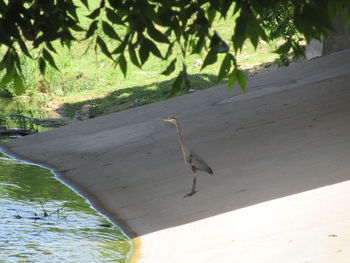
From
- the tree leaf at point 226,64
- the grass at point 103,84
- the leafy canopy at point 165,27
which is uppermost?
the leafy canopy at point 165,27

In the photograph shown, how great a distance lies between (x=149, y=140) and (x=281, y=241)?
7.20 metres

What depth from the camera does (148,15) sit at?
392 cm

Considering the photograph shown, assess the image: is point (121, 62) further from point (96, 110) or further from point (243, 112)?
point (96, 110)

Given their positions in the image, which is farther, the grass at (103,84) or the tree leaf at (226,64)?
the grass at (103,84)

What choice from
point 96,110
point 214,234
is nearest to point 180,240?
point 214,234

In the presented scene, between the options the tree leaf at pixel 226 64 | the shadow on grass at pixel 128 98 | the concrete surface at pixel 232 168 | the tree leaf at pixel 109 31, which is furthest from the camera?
the shadow on grass at pixel 128 98

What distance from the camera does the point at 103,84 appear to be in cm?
2531

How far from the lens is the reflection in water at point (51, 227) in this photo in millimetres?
8211

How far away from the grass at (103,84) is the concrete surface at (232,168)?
5081 mm

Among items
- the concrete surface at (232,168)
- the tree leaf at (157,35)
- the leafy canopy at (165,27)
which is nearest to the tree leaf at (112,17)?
the leafy canopy at (165,27)

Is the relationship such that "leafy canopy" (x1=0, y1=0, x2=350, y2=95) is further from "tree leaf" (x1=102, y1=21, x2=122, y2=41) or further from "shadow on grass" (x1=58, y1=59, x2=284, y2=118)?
"shadow on grass" (x1=58, y1=59, x2=284, y2=118)

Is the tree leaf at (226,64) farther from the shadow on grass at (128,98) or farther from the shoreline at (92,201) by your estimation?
the shadow on grass at (128,98)

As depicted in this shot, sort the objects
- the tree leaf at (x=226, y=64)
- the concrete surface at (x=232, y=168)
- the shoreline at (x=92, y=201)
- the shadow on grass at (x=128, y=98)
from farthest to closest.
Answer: the shadow on grass at (x=128, y=98) < the shoreline at (x=92, y=201) < the concrete surface at (x=232, y=168) < the tree leaf at (x=226, y=64)

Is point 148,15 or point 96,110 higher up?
point 148,15
